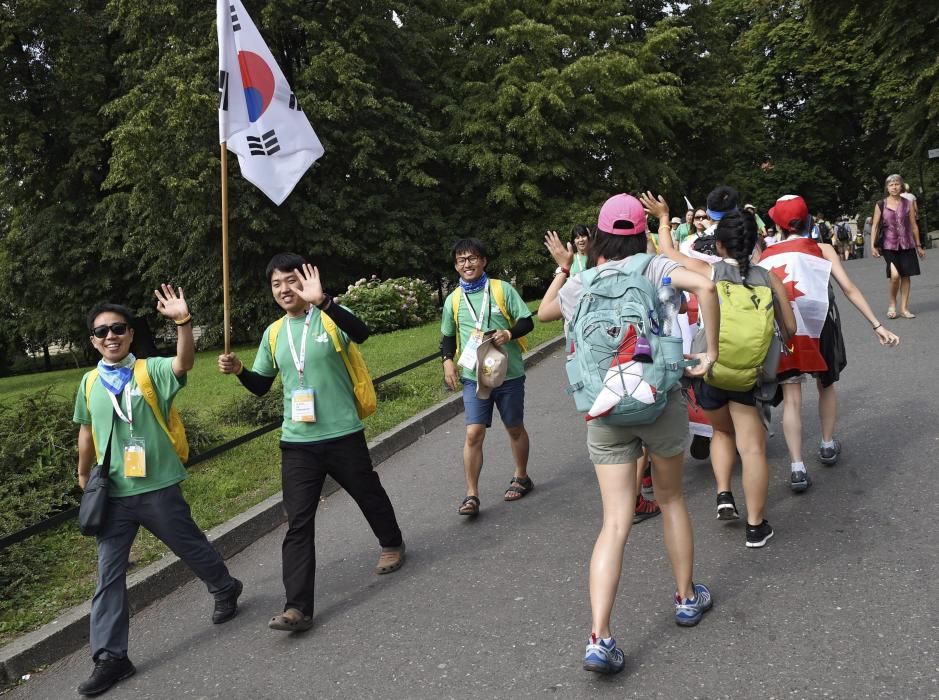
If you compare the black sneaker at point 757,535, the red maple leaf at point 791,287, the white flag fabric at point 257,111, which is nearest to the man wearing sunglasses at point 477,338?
the white flag fabric at point 257,111

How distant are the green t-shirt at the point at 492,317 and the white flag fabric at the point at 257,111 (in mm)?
1330

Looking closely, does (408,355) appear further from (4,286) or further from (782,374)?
(4,286)

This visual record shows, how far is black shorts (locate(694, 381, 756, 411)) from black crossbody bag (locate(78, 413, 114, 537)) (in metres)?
3.05

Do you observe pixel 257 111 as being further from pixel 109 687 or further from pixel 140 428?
pixel 109 687

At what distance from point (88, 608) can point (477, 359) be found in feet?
8.59

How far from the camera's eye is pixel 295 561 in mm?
4219

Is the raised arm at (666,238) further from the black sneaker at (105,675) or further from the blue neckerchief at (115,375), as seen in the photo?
the black sneaker at (105,675)

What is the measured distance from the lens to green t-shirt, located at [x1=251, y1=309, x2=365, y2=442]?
4480 mm

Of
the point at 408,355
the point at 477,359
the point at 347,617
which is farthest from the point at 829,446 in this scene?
the point at 408,355

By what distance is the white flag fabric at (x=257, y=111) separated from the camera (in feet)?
17.0

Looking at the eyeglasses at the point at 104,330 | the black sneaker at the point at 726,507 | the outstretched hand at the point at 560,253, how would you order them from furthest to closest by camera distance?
the black sneaker at the point at 726,507 < the outstretched hand at the point at 560,253 < the eyeglasses at the point at 104,330

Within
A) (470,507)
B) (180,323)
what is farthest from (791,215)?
(180,323)

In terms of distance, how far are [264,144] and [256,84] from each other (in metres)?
0.37

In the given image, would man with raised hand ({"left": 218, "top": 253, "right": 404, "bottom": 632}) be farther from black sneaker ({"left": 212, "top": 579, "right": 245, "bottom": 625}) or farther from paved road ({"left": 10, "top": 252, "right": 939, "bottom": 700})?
paved road ({"left": 10, "top": 252, "right": 939, "bottom": 700})
